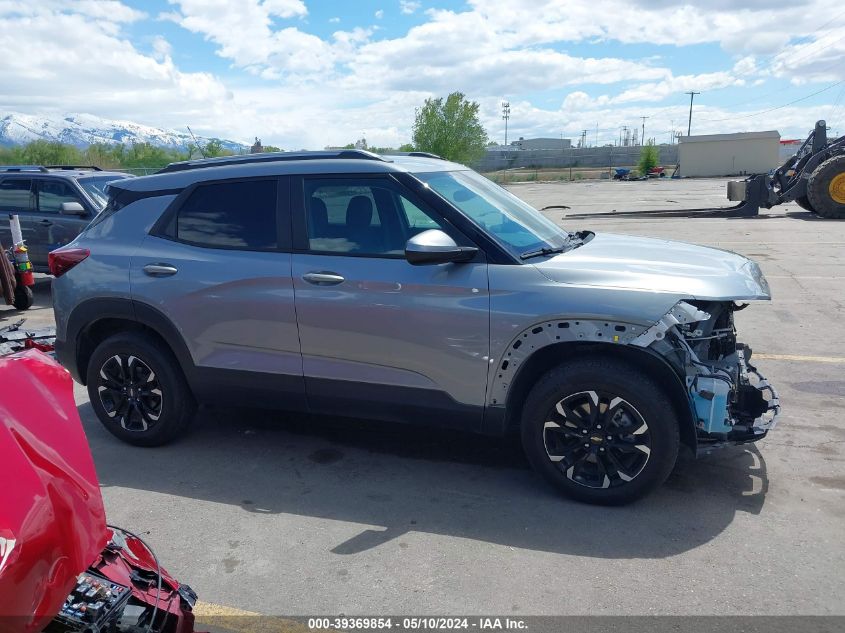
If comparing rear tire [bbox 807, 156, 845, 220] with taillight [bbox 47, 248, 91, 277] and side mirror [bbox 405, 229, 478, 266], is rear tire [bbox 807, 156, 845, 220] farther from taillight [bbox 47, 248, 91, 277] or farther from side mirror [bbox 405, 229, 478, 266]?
taillight [bbox 47, 248, 91, 277]

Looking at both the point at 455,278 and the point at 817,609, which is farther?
the point at 455,278

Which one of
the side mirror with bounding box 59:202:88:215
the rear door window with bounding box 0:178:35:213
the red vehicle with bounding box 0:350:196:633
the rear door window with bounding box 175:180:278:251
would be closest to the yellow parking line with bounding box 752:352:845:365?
the rear door window with bounding box 175:180:278:251

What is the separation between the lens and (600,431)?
3.92 metres

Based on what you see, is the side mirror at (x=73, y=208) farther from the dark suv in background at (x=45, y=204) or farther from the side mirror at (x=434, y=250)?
the side mirror at (x=434, y=250)

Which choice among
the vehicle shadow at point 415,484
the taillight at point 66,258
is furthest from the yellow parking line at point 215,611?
the taillight at point 66,258

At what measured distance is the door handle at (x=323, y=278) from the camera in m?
4.32

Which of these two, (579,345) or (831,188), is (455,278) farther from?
(831,188)

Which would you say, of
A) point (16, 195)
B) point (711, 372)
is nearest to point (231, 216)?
point (711, 372)

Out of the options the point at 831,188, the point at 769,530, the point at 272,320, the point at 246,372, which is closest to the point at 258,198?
the point at 272,320

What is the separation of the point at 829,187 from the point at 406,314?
1784 centimetres

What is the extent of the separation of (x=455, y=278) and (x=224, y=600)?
6.64 ft

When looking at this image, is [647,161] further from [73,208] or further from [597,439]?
[597,439]

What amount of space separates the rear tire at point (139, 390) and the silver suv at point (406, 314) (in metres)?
0.01

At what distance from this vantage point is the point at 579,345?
395cm
